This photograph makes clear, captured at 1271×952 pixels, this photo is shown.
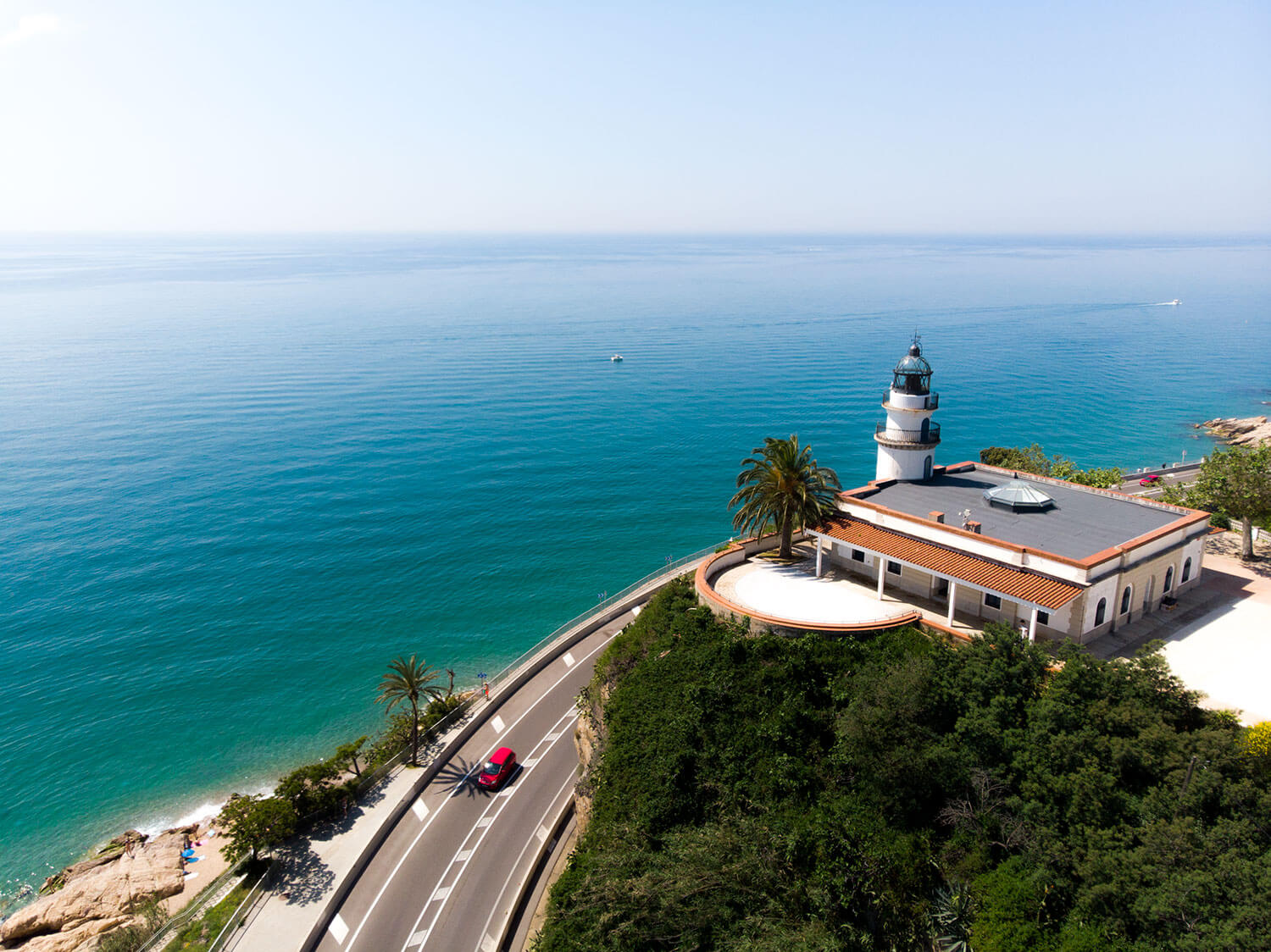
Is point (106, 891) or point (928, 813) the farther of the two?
point (106, 891)

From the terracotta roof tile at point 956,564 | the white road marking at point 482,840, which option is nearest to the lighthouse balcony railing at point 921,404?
the terracotta roof tile at point 956,564

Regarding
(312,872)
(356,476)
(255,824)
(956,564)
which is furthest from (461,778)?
(356,476)

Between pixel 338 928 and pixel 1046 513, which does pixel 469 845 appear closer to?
pixel 338 928

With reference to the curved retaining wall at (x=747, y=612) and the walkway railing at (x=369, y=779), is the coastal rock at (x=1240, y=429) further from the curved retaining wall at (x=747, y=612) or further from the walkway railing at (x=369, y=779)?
the curved retaining wall at (x=747, y=612)

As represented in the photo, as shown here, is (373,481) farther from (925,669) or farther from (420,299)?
(420,299)

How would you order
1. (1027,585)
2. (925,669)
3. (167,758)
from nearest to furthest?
1. (925,669)
2. (1027,585)
3. (167,758)

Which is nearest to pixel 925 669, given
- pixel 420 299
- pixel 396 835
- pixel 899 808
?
pixel 899 808

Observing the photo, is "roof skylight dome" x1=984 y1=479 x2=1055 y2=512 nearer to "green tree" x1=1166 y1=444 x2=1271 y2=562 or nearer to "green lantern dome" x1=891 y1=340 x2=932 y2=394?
"green lantern dome" x1=891 y1=340 x2=932 y2=394
